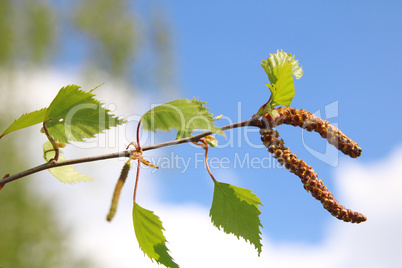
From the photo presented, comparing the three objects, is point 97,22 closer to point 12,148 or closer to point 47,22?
point 47,22

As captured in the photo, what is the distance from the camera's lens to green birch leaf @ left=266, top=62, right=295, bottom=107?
128 centimetres

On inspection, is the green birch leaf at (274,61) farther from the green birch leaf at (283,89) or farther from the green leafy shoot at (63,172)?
the green leafy shoot at (63,172)

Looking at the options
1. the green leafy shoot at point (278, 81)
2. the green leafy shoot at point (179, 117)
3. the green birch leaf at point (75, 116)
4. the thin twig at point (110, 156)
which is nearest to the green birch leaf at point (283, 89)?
the green leafy shoot at point (278, 81)

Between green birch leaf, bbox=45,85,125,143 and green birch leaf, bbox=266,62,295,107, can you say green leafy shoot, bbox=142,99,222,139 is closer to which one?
green birch leaf, bbox=45,85,125,143

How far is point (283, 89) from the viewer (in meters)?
1.28

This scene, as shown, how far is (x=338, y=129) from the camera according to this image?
1274mm

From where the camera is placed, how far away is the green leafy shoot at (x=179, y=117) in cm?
112

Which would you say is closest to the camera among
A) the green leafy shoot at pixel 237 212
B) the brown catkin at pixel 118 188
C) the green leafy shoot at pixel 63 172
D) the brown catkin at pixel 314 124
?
the brown catkin at pixel 118 188

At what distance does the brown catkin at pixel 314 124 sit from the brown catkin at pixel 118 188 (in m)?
0.45

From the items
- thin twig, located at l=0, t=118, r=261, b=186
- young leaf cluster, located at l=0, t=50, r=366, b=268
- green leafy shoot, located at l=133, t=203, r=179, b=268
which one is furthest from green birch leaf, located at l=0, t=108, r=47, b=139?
green leafy shoot, located at l=133, t=203, r=179, b=268

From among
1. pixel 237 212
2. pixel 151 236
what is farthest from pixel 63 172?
pixel 237 212

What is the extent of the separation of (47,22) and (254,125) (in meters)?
15.1

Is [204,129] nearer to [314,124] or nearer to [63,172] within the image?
[314,124]

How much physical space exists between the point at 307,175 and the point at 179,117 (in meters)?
0.44
